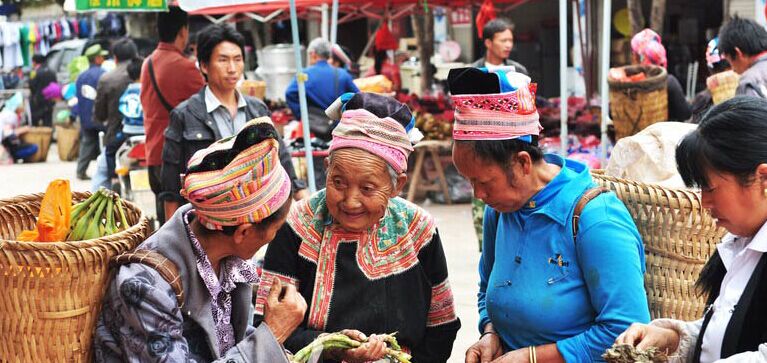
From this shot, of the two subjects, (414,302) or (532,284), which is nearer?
(532,284)

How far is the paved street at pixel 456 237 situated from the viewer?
643 centimetres

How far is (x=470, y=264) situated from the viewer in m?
8.09

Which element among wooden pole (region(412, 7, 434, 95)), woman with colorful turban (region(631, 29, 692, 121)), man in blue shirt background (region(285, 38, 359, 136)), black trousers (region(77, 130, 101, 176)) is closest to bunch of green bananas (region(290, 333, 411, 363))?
woman with colorful turban (region(631, 29, 692, 121))

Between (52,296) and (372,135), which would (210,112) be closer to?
(372,135)

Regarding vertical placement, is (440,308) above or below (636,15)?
below

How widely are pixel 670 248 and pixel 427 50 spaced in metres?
12.0

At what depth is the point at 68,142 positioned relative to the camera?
17016mm

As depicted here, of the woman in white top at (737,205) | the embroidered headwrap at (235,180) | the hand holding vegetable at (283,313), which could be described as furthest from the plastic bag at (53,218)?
the woman in white top at (737,205)

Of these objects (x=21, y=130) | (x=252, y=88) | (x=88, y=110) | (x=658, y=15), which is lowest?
(x=21, y=130)

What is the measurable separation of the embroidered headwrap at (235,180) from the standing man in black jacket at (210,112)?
261cm

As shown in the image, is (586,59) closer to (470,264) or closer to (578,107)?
(578,107)

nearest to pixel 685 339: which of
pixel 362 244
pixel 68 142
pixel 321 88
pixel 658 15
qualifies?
pixel 362 244

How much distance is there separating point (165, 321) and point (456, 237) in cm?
695

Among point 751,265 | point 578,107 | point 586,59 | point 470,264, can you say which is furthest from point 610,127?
point 751,265
